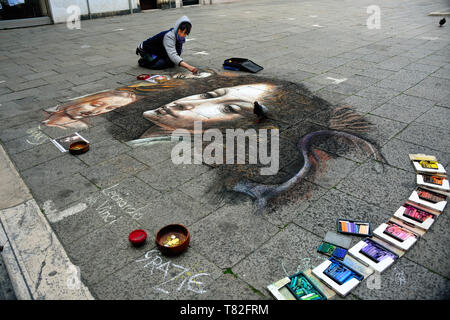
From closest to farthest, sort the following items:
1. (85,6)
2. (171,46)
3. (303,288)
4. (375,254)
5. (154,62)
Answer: (303,288)
(375,254)
(171,46)
(154,62)
(85,6)

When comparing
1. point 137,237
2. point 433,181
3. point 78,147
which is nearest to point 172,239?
point 137,237

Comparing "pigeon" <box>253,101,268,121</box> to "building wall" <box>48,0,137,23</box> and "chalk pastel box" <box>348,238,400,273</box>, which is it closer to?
"chalk pastel box" <box>348,238,400,273</box>

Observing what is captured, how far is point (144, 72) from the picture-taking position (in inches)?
319

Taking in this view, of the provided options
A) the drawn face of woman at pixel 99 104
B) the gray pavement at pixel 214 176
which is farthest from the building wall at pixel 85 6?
the drawn face of woman at pixel 99 104

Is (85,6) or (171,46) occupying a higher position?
(85,6)

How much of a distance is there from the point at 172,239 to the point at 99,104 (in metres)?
4.11

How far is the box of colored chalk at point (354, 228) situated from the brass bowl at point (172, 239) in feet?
4.94

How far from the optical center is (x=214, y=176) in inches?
160

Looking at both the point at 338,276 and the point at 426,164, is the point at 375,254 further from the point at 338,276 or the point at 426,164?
the point at 426,164

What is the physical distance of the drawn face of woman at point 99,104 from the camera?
232 inches

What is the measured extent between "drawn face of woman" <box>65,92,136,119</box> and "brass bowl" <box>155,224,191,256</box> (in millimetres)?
3563

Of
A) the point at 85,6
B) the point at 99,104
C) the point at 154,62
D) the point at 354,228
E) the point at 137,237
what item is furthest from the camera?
the point at 85,6
